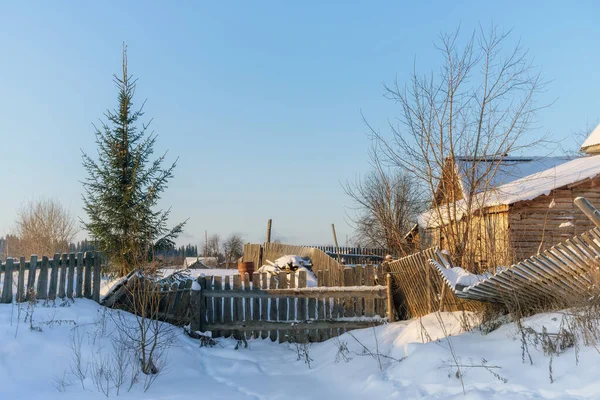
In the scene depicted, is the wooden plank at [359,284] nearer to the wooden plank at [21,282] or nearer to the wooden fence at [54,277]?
the wooden fence at [54,277]

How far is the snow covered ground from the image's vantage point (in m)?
4.39

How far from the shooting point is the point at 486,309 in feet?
21.3

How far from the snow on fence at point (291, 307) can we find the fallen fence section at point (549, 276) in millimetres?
2938

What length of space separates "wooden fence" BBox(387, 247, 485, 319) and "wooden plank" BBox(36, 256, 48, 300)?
6.13 m

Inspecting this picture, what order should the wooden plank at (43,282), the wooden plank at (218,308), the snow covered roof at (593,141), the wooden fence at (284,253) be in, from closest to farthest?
the wooden plank at (43,282), the wooden plank at (218,308), the wooden fence at (284,253), the snow covered roof at (593,141)

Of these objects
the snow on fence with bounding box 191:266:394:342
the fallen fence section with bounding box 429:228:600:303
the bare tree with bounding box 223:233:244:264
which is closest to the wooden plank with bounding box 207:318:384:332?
the snow on fence with bounding box 191:266:394:342

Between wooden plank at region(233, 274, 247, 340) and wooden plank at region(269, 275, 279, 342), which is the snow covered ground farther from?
wooden plank at region(233, 274, 247, 340)

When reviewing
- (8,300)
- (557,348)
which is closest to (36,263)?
(8,300)

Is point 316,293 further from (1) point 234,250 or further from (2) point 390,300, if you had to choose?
(1) point 234,250

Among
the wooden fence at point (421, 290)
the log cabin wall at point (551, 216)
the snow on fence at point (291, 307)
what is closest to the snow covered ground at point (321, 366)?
the wooden fence at point (421, 290)

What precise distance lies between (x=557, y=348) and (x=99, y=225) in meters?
12.0

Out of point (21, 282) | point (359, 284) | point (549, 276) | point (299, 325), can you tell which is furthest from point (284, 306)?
point (549, 276)

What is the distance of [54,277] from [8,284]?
0.74 metres

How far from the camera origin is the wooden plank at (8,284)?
812 centimetres
